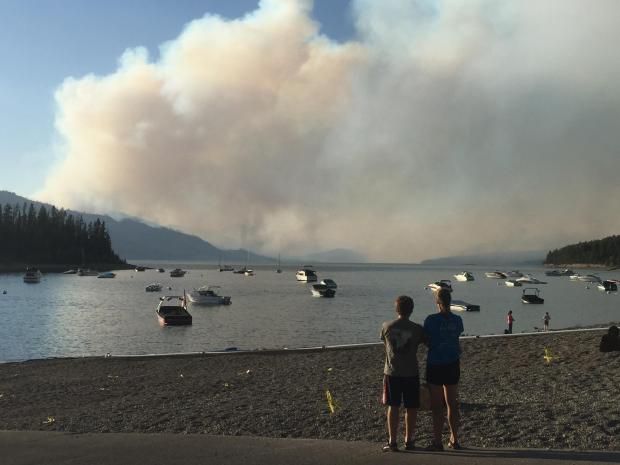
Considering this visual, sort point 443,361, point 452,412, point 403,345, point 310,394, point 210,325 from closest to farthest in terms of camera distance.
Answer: point 403,345, point 452,412, point 443,361, point 310,394, point 210,325

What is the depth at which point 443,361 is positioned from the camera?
30.4ft

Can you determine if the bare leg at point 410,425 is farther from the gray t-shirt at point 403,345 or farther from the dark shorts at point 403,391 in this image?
the gray t-shirt at point 403,345

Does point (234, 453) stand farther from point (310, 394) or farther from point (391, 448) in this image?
point (310, 394)

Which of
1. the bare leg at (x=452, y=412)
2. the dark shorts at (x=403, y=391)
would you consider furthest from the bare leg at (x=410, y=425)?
the bare leg at (x=452, y=412)

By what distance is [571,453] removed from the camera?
8.61 m

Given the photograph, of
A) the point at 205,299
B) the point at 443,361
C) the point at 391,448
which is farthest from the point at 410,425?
the point at 205,299

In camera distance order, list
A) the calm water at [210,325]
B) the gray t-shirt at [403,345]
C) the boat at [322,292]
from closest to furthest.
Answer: the gray t-shirt at [403,345], the calm water at [210,325], the boat at [322,292]

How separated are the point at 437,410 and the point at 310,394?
7366mm

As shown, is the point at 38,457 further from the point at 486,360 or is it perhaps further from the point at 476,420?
the point at 486,360

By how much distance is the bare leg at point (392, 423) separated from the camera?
8984 millimetres

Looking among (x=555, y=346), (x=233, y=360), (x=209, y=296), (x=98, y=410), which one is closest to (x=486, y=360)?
(x=555, y=346)

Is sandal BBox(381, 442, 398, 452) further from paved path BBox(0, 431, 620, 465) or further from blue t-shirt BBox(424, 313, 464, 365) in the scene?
blue t-shirt BBox(424, 313, 464, 365)

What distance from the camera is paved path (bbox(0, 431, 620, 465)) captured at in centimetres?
837

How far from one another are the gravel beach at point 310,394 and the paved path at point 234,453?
92cm
